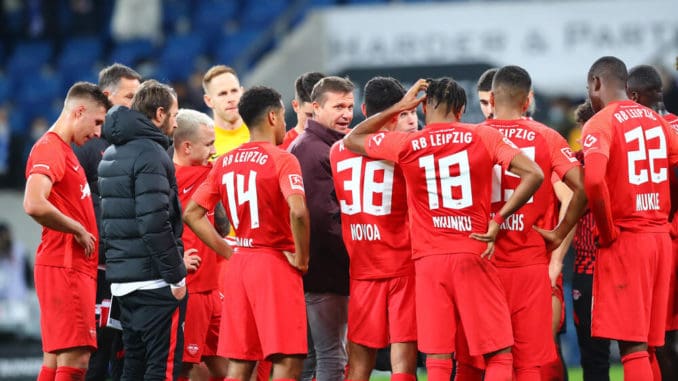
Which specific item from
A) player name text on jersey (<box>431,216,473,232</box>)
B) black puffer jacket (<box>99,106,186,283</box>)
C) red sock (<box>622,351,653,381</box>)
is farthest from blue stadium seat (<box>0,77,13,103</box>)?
red sock (<box>622,351,653,381</box>)

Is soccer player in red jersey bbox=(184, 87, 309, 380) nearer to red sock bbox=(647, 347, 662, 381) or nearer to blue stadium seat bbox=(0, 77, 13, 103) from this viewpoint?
red sock bbox=(647, 347, 662, 381)

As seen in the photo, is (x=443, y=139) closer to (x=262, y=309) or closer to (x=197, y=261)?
(x=262, y=309)

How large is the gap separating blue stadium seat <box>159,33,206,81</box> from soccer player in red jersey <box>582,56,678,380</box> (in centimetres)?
1099

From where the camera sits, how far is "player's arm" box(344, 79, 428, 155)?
21.4 feet

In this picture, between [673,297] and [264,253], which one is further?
[673,297]

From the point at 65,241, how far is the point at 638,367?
3747 millimetres

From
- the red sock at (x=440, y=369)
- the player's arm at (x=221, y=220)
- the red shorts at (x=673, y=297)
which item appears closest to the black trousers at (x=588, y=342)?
the red shorts at (x=673, y=297)

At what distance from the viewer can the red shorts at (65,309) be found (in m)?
6.96

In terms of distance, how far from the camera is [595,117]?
6.88m

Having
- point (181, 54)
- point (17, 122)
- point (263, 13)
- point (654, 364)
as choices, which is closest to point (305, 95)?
point (654, 364)

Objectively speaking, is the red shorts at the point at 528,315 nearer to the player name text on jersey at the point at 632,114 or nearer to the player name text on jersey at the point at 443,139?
the player name text on jersey at the point at 443,139

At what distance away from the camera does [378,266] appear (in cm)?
674

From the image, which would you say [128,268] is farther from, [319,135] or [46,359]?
[319,135]

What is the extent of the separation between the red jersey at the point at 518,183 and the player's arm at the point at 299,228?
1172mm
